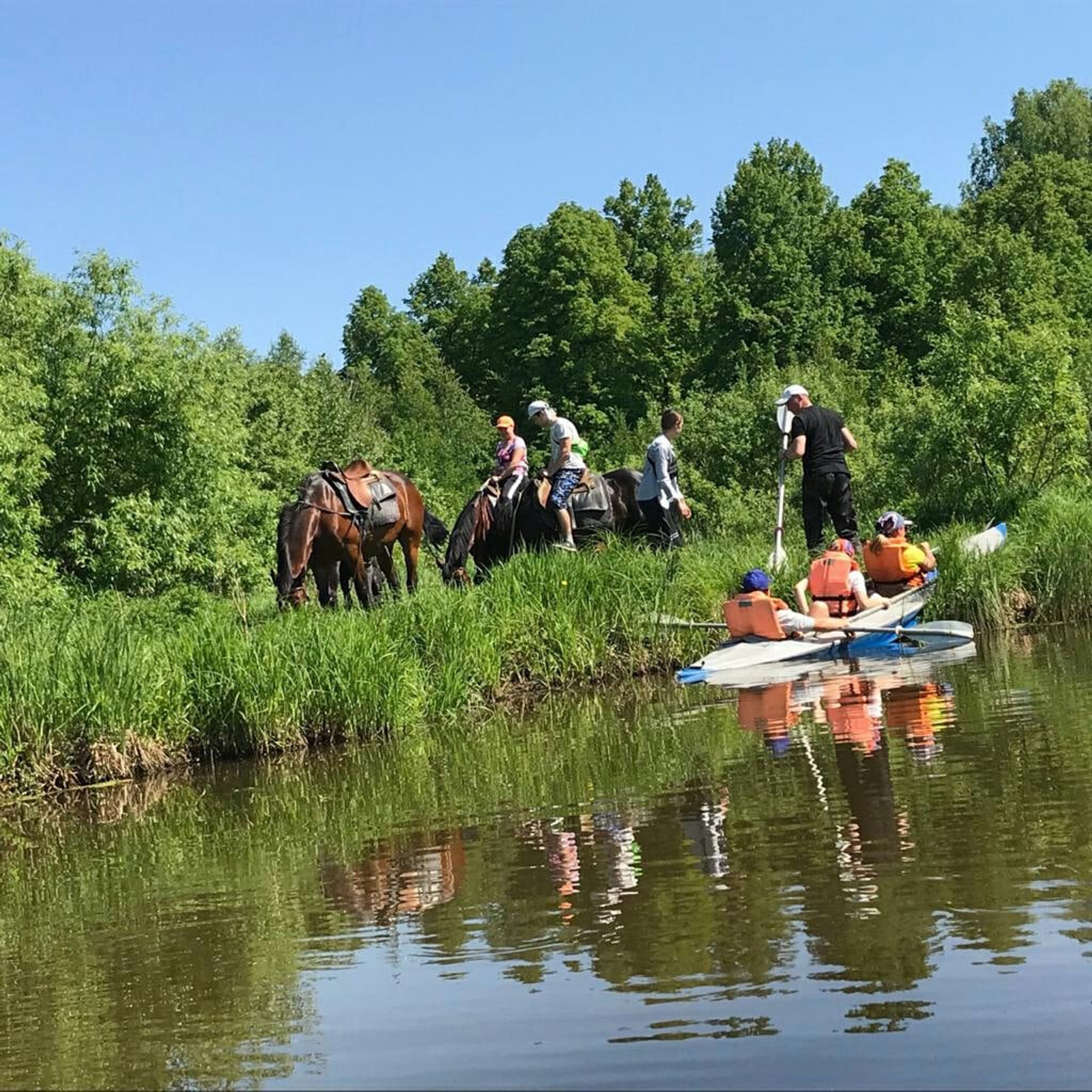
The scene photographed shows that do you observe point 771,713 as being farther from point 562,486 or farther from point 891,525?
point 562,486

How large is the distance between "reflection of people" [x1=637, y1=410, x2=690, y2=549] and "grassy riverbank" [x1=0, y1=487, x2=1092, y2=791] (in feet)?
3.09

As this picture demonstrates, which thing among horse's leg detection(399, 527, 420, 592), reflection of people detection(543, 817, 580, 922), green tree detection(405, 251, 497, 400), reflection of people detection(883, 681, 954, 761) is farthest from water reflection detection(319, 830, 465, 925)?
green tree detection(405, 251, 497, 400)

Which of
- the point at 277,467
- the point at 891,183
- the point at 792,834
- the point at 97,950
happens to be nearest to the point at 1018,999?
the point at 792,834

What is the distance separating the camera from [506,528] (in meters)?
18.3

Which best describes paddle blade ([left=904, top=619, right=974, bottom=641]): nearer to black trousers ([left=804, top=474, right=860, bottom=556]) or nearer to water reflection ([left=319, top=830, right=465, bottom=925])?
black trousers ([left=804, top=474, right=860, bottom=556])

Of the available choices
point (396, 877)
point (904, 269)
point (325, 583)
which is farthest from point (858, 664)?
point (904, 269)

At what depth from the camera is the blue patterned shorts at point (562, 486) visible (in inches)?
703

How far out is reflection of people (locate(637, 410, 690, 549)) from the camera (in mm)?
17875

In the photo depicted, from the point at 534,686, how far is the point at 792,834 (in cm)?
798

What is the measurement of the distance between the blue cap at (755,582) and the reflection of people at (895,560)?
2.08 metres

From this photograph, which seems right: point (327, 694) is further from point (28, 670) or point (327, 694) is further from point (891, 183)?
point (891, 183)

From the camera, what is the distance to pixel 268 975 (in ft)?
16.6

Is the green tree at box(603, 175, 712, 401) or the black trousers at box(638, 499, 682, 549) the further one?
the green tree at box(603, 175, 712, 401)

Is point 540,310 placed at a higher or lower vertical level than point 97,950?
higher
